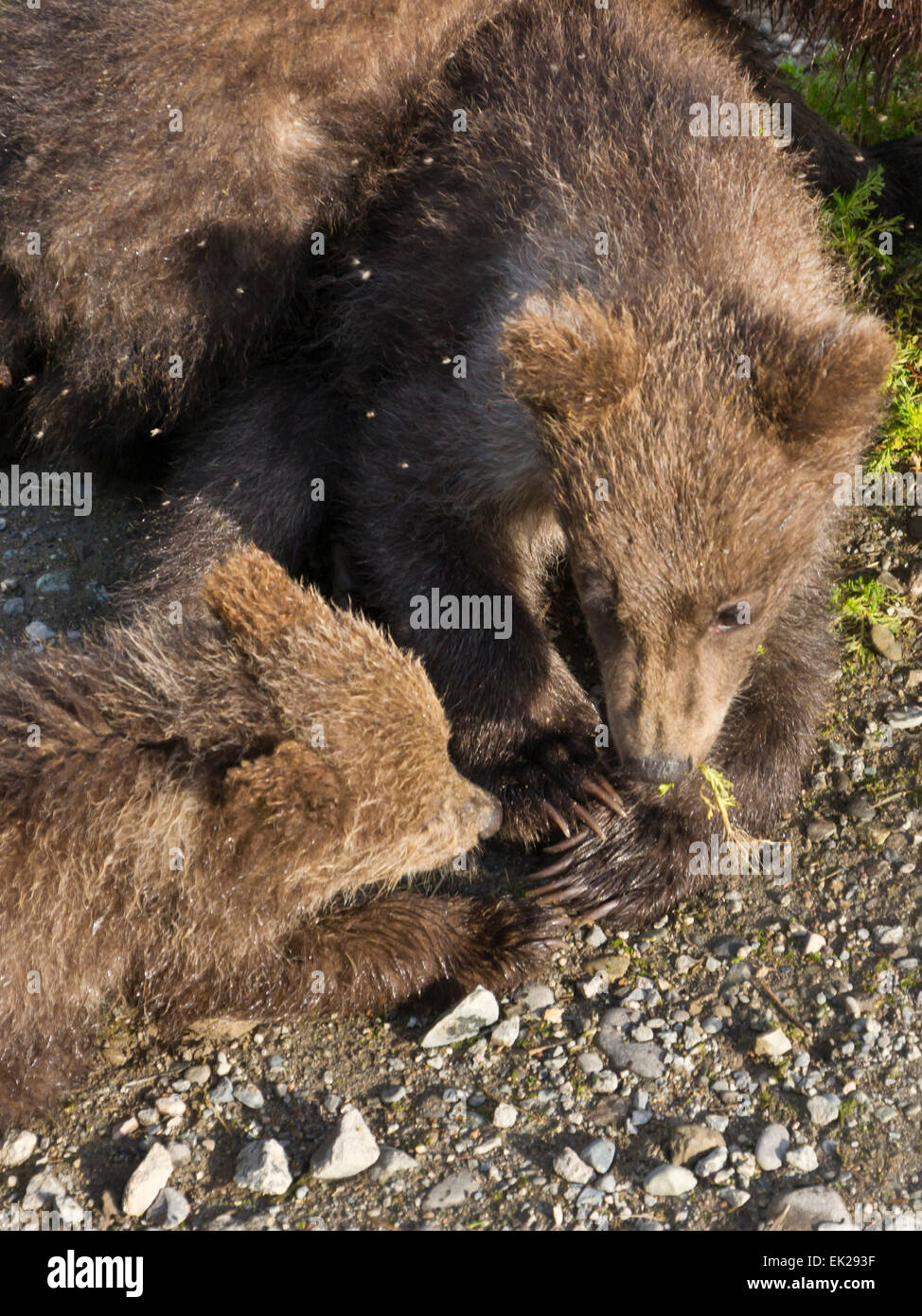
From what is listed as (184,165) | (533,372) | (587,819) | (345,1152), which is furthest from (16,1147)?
(184,165)

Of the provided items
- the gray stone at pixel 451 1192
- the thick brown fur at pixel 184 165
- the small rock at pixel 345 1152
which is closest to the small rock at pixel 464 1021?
the small rock at pixel 345 1152

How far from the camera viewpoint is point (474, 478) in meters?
6.18

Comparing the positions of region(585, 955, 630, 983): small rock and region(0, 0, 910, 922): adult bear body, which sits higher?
region(0, 0, 910, 922): adult bear body

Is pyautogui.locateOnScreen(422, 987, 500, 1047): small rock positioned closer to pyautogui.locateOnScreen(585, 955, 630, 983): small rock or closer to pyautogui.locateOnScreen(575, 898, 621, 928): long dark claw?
pyautogui.locateOnScreen(585, 955, 630, 983): small rock

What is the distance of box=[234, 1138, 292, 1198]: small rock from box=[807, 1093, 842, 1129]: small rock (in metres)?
1.78

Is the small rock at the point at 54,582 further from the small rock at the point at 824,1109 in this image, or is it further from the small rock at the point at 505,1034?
the small rock at the point at 824,1109

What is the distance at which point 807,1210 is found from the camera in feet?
15.5

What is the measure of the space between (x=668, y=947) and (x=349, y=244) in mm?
3437

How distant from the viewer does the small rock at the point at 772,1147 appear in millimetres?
4934

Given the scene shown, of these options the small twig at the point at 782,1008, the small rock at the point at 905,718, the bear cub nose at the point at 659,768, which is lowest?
the small twig at the point at 782,1008

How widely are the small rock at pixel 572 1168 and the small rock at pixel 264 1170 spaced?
90cm

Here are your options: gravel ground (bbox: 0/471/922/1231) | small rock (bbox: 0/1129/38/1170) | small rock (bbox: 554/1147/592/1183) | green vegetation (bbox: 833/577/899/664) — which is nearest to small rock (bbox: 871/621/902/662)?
green vegetation (bbox: 833/577/899/664)

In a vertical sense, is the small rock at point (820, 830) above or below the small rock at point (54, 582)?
below

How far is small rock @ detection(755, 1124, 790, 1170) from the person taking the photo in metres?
4.93
